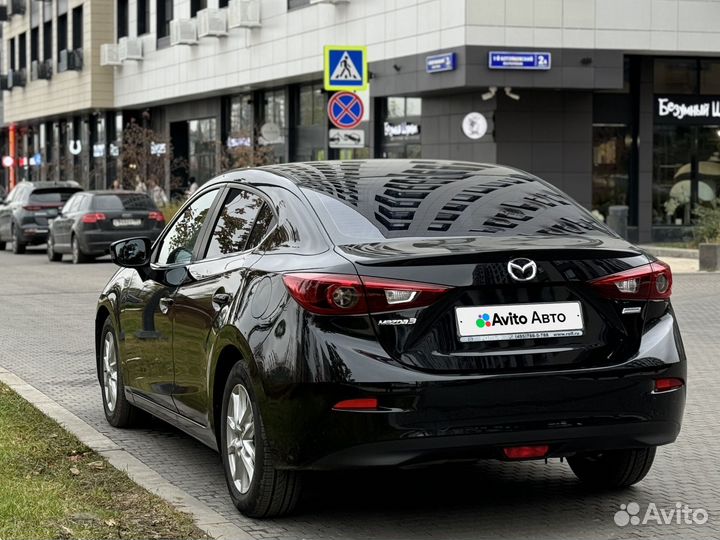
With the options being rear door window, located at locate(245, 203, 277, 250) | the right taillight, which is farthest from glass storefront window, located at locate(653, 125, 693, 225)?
the right taillight

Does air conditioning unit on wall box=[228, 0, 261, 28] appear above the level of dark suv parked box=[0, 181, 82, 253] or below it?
above

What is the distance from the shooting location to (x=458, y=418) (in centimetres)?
545

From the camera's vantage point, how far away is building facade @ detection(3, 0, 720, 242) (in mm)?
31438

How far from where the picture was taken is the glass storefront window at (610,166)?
114 feet

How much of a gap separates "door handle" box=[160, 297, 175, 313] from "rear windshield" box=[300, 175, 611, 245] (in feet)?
3.71

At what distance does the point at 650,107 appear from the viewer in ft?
116

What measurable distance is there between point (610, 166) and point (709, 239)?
8.34 metres

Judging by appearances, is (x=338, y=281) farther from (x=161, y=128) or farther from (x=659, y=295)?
(x=161, y=128)

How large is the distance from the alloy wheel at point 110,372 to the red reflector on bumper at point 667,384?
3716 mm

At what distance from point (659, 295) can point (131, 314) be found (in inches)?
125

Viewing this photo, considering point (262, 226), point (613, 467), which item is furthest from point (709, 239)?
point (262, 226)

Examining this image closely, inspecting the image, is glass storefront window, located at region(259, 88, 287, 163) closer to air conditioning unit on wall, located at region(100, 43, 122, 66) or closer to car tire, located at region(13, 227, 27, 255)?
car tire, located at region(13, 227, 27, 255)

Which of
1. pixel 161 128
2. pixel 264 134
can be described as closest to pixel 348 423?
pixel 264 134

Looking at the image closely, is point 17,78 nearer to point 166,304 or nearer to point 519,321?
point 166,304
